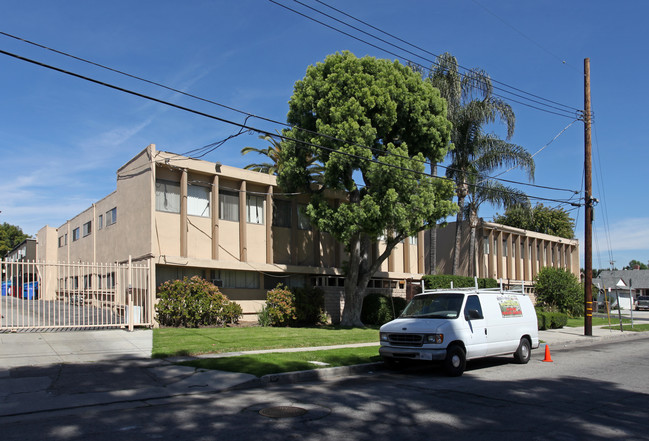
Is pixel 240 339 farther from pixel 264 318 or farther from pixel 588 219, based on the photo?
pixel 588 219

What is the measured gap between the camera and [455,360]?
37.1ft

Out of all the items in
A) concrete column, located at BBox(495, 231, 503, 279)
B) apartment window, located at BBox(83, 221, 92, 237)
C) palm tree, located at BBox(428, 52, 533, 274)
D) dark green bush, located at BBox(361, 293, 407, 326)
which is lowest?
dark green bush, located at BBox(361, 293, 407, 326)

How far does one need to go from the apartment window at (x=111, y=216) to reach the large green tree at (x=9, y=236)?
48.9m

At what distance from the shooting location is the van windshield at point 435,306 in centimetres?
1202

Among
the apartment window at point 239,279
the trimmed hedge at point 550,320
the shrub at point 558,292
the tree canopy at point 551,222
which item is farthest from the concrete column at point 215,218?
the tree canopy at point 551,222

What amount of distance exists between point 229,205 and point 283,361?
37.0 ft

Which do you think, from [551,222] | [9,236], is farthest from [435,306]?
[9,236]

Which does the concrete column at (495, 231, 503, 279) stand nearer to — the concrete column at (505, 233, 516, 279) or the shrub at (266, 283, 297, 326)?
the concrete column at (505, 233, 516, 279)

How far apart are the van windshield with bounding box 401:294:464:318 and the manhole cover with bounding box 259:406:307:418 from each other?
514cm

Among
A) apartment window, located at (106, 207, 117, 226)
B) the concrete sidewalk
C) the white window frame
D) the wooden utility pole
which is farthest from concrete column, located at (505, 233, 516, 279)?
apartment window, located at (106, 207, 117, 226)

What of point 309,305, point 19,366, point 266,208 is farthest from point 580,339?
point 19,366

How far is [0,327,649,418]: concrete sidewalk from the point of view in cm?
883

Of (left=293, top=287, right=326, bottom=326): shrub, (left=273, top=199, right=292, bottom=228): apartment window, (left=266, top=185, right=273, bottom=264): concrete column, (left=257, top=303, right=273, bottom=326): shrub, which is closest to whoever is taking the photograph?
(left=257, top=303, right=273, bottom=326): shrub

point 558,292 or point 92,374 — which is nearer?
point 92,374
